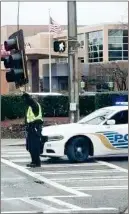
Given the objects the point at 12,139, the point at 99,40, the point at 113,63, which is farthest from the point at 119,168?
the point at 99,40

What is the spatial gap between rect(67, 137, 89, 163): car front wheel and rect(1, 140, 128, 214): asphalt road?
228 mm

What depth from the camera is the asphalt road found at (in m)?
9.06

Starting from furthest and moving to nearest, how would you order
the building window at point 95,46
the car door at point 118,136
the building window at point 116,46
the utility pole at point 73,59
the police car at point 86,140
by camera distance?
the building window at point 95,46 < the building window at point 116,46 < the utility pole at point 73,59 < the car door at point 118,136 < the police car at point 86,140

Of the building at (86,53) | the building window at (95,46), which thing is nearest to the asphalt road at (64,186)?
the building at (86,53)

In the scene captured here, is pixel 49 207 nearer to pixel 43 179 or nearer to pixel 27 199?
pixel 27 199

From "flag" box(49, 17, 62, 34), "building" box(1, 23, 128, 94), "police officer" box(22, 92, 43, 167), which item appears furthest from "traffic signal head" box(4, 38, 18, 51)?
"building" box(1, 23, 128, 94)

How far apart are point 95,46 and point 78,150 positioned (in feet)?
170

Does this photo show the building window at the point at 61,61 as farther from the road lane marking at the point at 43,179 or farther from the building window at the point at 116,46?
the road lane marking at the point at 43,179

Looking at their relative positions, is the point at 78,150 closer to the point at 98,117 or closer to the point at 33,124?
the point at 98,117

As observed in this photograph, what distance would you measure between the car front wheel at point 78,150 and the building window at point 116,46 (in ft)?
152

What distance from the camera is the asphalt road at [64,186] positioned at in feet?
29.7

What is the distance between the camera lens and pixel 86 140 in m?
14.9

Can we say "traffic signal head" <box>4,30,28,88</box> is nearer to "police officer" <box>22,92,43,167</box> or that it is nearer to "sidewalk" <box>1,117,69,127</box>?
"police officer" <box>22,92,43,167</box>

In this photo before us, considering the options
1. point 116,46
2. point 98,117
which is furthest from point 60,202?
point 116,46
